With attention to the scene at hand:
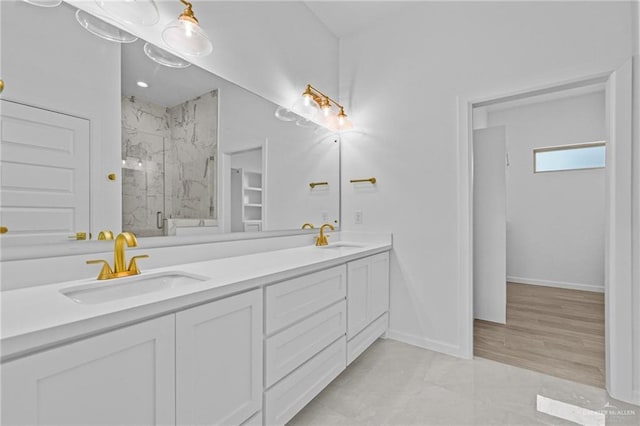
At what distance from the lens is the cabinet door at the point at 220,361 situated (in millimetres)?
931

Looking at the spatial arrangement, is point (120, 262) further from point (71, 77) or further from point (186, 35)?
point (186, 35)

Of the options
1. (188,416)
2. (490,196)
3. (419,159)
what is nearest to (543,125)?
(490,196)

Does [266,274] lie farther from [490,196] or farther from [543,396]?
[490,196]

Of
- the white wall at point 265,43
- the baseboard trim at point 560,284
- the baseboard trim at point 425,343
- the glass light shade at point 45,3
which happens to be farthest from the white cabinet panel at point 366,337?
the baseboard trim at point 560,284

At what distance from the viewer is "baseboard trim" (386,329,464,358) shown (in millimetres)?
2207

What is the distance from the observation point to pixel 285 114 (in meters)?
2.29

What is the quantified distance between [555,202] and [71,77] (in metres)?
5.39

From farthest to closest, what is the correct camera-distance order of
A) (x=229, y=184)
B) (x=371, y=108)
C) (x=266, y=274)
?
(x=371, y=108)
(x=229, y=184)
(x=266, y=274)

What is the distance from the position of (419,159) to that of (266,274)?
169cm

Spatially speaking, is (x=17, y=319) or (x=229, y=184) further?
(x=229, y=184)

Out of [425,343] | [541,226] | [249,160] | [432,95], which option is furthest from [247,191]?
[541,226]

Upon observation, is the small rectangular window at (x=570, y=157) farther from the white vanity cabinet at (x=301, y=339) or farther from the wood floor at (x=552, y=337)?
the white vanity cabinet at (x=301, y=339)

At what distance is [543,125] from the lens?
14.1ft

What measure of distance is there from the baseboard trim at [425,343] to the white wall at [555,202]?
3.03m
